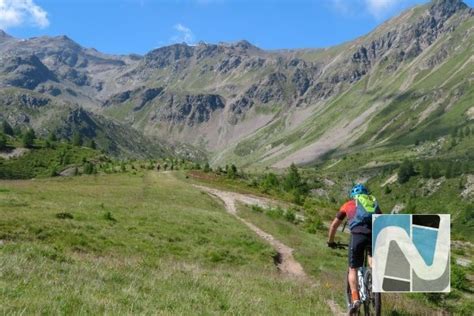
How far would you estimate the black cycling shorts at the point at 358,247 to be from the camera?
1369 cm

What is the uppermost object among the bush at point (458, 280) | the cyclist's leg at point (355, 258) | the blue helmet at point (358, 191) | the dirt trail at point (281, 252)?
the blue helmet at point (358, 191)

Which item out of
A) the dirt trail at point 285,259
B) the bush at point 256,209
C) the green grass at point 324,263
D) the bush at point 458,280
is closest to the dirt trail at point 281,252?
the dirt trail at point 285,259

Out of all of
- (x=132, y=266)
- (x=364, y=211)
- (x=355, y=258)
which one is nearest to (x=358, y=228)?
(x=364, y=211)

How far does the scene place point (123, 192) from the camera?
62.0 metres

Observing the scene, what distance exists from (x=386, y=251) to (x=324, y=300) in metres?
5.54

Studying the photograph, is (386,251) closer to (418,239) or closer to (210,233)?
(418,239)

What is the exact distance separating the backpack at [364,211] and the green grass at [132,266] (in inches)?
112

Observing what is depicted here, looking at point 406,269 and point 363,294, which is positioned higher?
point 406,269

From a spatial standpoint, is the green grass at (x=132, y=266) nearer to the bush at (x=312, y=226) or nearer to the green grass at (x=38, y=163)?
the bush at (x=312, y=226)

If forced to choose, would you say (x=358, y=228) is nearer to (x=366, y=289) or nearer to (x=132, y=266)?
(x=366, y=289)

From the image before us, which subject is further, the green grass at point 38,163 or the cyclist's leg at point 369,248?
the green grass at point 38,163

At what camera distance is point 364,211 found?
44.7 feet

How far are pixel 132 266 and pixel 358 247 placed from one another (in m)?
7.82

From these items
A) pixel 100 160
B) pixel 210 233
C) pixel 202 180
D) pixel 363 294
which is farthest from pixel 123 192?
pixel 100 160
